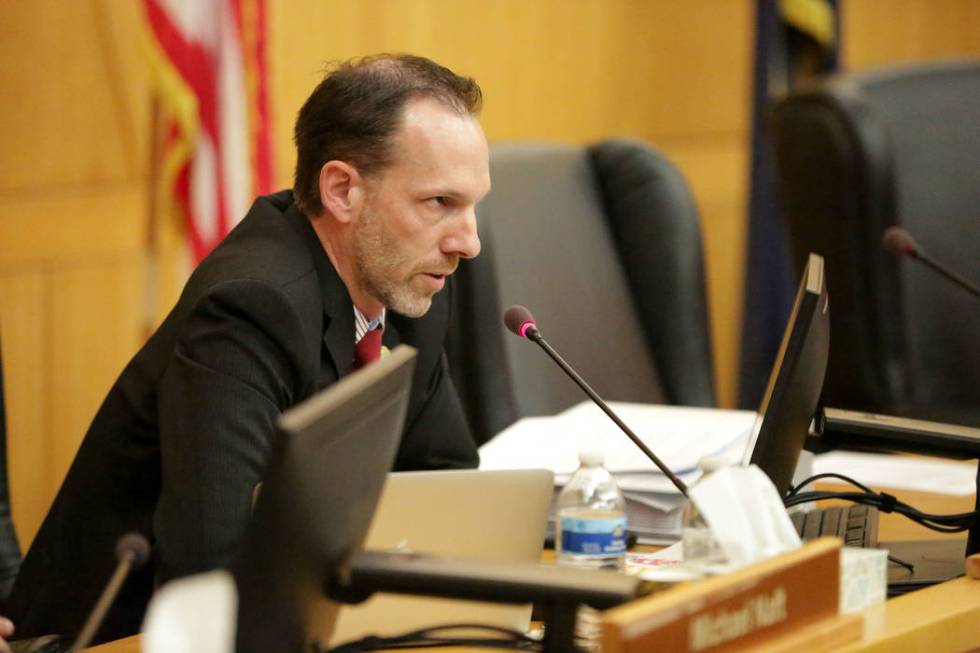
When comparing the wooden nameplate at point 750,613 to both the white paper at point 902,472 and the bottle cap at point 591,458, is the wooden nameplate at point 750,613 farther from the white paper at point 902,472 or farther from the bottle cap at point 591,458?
the white paper at point 902,472

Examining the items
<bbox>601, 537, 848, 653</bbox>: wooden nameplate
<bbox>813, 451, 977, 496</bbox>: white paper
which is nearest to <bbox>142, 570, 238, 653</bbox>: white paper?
<bbox>601, 537, 848, 653</bbox>: wooden nameplate

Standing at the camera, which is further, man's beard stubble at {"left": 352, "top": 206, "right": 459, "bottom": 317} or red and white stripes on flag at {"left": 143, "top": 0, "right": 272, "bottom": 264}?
red and white stripes on flag at {"left": 143, "top": 0, "right": 272, "bottom": 264}

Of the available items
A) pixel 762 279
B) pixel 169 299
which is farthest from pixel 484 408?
pixel 762 279

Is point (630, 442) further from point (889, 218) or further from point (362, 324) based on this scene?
point (889, 218)

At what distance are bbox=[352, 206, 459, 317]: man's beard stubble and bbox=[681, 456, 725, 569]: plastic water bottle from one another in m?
0.52

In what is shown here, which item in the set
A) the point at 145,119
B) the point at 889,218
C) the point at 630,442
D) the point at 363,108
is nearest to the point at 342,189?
the point at 363,108

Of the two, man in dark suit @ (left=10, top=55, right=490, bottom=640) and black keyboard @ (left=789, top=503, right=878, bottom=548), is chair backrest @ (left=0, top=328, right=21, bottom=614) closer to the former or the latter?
man in dark suit @ (left=10, top=55, right=490, bottom=640)

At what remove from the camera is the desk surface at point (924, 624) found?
1494 mm

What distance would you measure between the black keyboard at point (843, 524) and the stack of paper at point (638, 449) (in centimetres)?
17

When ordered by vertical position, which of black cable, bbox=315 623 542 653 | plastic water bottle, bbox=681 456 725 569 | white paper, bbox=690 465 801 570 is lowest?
black cable, bbox=315 623 542 653

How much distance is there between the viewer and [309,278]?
1929 mm

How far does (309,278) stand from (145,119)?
1.61 m

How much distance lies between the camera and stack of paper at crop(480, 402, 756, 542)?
2.06m

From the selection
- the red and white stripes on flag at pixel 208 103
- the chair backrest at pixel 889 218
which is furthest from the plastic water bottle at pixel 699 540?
the chair backrest at pixel 889 218
